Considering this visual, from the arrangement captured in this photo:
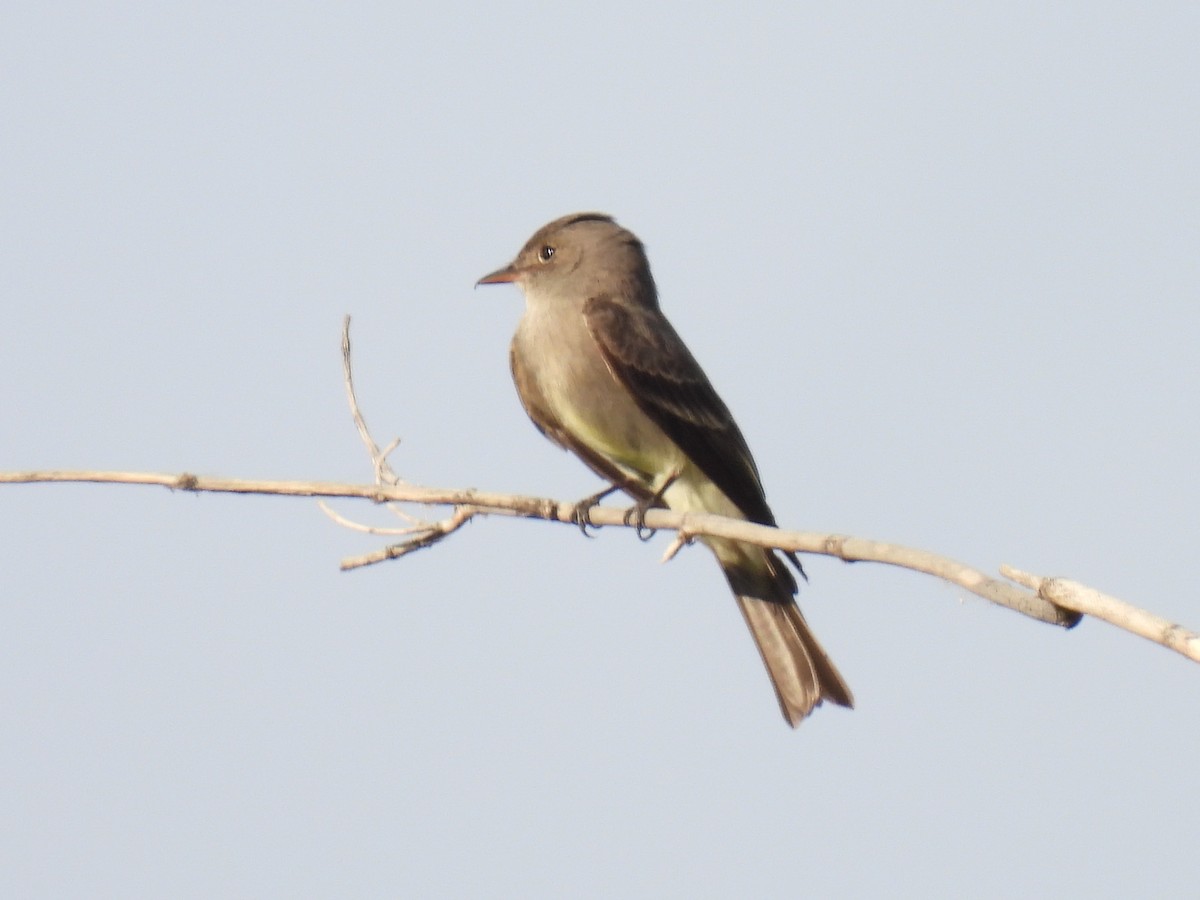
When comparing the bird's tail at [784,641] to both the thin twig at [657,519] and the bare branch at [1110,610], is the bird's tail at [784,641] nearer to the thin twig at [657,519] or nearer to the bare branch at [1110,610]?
the thin twig at [657,519]

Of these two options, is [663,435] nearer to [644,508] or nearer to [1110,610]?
[644,508]

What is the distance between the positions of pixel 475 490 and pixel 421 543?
0.40m

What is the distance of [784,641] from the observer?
8109 mm

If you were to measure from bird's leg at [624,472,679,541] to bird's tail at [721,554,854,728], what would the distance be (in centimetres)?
52

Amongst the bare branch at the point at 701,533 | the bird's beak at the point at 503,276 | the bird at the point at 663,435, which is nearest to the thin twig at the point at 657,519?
the bare branch at the point at 701,533

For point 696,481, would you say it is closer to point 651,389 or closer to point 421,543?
point 651,389

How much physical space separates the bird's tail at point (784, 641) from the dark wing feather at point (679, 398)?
29cm

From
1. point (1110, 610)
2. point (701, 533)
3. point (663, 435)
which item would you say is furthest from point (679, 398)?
point (1110, 610)

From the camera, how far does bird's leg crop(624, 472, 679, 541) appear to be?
281 inches

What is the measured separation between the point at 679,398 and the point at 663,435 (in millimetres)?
224

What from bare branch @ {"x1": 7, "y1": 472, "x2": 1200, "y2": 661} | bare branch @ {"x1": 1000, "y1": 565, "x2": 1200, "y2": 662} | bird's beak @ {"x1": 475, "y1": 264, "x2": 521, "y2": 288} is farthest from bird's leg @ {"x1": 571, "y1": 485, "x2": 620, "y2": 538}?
bare branch @ {"x1": 1000, "y1": 565, "x2": 1200, "y2": 662}

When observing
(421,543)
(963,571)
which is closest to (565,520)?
(421,543)

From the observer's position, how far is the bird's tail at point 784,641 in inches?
311

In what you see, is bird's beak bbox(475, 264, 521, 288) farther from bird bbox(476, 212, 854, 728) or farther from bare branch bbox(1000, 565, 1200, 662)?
bare branch bbox(1000, 565, 1200, 662)
